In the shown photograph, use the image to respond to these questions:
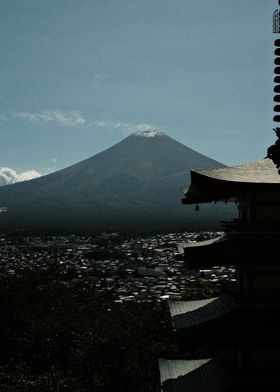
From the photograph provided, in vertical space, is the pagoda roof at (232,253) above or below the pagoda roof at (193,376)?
above

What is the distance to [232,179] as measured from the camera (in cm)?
1452

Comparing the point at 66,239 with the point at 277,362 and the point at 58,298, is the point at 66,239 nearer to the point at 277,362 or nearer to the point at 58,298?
the point at 58,298

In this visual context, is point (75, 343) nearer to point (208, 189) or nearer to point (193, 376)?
point (193, 376)

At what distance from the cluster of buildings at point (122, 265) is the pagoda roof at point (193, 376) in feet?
96.2

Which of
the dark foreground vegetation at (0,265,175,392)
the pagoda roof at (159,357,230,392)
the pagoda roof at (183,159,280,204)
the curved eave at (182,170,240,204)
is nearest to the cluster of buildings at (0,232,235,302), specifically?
the dark foreground vegetation at (0,265,175,392)

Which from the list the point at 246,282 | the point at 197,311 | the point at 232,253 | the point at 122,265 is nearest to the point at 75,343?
the point at 197,311

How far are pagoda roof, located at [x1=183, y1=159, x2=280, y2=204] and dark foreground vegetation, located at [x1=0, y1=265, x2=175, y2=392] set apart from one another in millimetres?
12986

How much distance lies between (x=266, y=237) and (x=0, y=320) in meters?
23.6

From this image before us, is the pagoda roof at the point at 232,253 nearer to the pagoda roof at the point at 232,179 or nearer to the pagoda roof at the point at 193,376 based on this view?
the pagoda roof at the point at 232,179

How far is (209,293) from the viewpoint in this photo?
1615 inches

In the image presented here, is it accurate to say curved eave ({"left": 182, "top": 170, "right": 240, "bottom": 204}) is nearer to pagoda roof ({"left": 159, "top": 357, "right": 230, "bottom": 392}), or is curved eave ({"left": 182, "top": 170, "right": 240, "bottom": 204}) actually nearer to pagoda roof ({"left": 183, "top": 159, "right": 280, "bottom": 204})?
pagoda roof ({"left": 183, "top": 159, "right": 280, "bottom": 204})

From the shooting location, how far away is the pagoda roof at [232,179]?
47.1 ft

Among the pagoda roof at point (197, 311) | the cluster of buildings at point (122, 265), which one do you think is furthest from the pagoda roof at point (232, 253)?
the cluster of buildings at point (122, 265)

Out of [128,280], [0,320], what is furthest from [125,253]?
[0,320]
